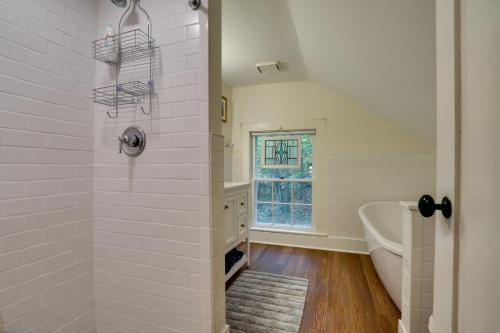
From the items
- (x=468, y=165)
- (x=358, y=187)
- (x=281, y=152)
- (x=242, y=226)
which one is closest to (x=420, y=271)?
(x=468, y=165)

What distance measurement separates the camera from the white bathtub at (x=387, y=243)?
68.1 inches

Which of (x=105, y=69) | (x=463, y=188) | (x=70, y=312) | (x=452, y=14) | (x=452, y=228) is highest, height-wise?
(x=105, y=69)

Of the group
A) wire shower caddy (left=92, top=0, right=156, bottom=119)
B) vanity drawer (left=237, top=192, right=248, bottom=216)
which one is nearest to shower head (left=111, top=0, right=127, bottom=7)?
wire shower caddy (left=92, top=0, right=156, bottom=119)

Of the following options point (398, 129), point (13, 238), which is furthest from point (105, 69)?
point (398, 129)

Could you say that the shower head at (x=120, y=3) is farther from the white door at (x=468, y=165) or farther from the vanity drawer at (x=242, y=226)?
the vanity drawer at (x=242, y=226)

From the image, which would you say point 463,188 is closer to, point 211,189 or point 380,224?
point 211,189

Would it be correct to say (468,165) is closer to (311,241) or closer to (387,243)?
(387,243)

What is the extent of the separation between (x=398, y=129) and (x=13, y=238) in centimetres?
354

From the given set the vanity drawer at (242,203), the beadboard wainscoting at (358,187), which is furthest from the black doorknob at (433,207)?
the beadboard wainscoting at (358,187)

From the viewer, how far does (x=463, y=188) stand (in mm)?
531

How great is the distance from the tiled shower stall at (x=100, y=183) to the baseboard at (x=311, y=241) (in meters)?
2.03

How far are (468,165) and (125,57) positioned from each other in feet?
5.28

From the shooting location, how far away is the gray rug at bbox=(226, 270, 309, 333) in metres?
1.64

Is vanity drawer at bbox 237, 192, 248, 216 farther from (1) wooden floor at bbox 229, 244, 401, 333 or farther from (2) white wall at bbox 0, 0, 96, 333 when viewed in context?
(2) white wall at bbox 0, 0, 96, 333
